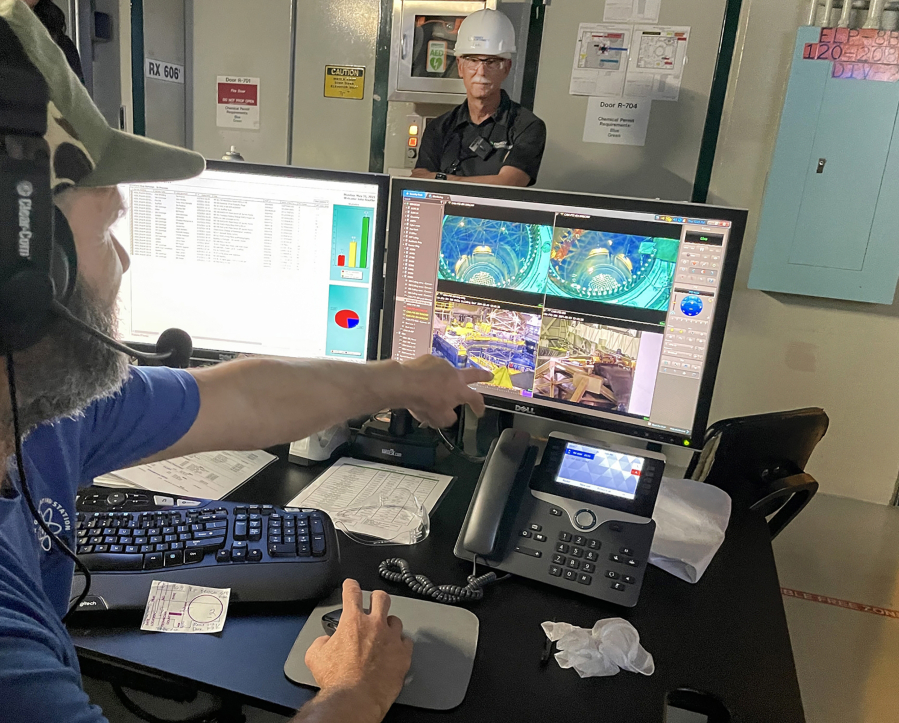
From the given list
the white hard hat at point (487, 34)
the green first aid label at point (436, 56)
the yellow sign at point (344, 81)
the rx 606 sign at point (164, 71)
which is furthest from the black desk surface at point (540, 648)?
the rx 606 sign at point (164, 71)

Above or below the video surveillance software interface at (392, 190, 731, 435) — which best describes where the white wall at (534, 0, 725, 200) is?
above

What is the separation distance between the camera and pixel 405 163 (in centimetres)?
305

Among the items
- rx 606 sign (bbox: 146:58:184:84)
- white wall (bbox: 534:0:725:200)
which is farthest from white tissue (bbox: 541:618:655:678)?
rx 606 sign (bbox: 146:58:184:84)

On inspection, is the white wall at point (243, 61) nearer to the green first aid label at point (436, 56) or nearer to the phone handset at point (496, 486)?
the green first aid label at point (436, 56)

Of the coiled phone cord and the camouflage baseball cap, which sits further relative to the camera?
the coiled phone cord

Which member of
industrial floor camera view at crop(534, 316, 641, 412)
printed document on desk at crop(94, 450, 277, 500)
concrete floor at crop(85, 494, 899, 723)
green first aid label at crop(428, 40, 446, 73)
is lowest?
concrete floor at crop(85, 494, 899, 723)

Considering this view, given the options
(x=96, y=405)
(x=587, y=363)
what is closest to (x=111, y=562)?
(x=96, y=405)

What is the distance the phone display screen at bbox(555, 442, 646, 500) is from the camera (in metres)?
0.97

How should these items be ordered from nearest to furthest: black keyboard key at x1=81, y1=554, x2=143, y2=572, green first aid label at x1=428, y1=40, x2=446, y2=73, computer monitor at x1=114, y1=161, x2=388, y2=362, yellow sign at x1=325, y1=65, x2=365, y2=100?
black keyboard key at x1=81, y1=554, x2=143, y2=572
computer monitor at x1=114, y1=161, x2=388, y2=362
green first aid label at x1=428, y1=40, x2=446, y2=73
yellow sign at x1=325, y1=65, x2=365, y2=100

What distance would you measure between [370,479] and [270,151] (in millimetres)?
2529

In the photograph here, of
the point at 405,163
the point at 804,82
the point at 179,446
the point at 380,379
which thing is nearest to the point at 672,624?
the point at 380,379

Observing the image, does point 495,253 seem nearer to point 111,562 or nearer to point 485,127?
point 111,562

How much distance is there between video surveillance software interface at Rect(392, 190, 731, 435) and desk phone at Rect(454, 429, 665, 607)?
0.38 ft

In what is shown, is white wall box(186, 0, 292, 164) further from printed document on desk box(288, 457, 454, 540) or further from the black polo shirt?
printed document on desk box(288, 457, 454, 540)
